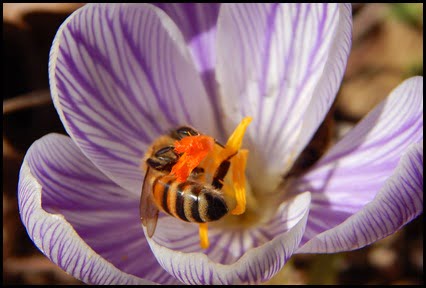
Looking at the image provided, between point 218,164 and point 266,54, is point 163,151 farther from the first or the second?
point 266,54

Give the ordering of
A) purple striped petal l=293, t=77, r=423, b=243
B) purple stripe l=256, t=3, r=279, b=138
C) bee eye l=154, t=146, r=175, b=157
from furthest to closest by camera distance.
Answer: purple stripe l=256, t=3, r=279, b=138 → purple striped petal l=293, t=77, r=423, b=243 → bee eye l=154, t=146, r=175, b=157

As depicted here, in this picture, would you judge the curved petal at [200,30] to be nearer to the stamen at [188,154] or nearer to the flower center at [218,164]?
the flower center at [218,164]

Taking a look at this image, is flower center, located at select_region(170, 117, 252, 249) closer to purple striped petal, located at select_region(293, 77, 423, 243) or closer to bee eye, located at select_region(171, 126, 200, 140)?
bee eye, located at select_region(171, 126, 200, 140)

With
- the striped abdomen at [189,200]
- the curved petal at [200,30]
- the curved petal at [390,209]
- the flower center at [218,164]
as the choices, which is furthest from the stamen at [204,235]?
the curved petal at [200,30]

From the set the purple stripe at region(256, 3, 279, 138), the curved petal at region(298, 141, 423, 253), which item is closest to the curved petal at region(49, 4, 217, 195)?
the purple stripe at region(256, 3, 279, 138)

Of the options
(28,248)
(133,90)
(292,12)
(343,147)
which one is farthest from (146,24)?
(28,248)

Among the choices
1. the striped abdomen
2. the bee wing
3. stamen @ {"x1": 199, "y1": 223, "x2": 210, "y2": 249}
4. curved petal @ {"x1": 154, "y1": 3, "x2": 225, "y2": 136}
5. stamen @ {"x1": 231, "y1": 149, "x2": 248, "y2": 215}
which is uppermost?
curved petal @ {"x1": 154, "y1": 3, "x2": 225, "y2": 136}

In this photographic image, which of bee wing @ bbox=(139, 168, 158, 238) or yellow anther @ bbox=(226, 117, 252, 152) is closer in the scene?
bee wing @ bbox=(139, 168, 158, 238)
